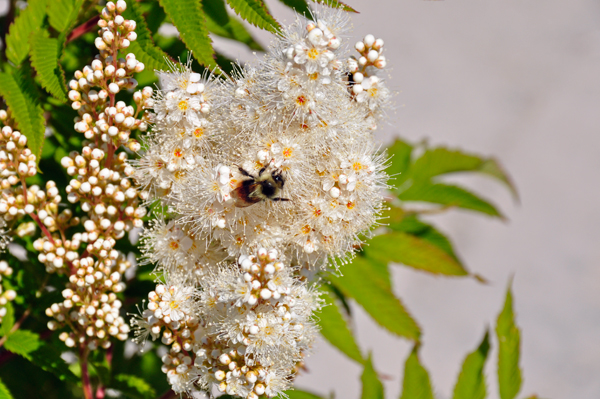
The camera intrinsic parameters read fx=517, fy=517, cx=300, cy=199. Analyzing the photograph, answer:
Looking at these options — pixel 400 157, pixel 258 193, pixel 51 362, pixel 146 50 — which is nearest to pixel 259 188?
pixel 258 193

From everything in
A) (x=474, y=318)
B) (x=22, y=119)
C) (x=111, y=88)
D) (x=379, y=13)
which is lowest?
(x=22, y=119)

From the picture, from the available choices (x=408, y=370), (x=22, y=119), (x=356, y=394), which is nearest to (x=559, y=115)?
(x=356, y=394)

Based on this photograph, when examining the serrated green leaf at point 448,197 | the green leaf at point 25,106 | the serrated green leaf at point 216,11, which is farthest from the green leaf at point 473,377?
the green leaf at point 25,106

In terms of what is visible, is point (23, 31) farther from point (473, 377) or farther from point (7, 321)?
point (473, 377)

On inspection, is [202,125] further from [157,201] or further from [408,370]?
[408,370]

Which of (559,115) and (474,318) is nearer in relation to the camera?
(474,318)

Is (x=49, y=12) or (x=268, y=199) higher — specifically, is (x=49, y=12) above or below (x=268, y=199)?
above

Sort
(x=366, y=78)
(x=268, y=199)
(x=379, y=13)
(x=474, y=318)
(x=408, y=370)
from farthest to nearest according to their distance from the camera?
(x=379, y=13)
(x=474, y=318)
(x=408, y=370)
(x=366, y=78)
(x=268, y=199)
